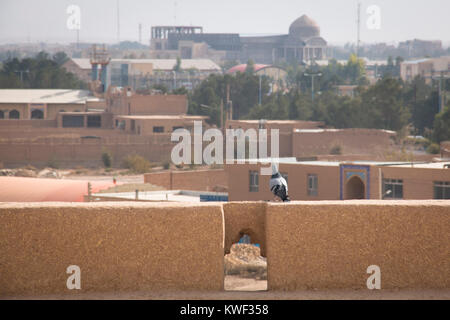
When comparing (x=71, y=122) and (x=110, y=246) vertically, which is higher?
(x=71, y=122)

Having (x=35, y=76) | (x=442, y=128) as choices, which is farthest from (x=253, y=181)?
(x=35, y=76)

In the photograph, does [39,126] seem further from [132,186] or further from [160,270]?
[160,270]

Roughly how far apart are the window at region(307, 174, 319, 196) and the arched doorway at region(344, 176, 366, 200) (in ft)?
4.23

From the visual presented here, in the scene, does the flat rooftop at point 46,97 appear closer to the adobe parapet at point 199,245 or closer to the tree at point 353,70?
the adobe parapet at point 199,245

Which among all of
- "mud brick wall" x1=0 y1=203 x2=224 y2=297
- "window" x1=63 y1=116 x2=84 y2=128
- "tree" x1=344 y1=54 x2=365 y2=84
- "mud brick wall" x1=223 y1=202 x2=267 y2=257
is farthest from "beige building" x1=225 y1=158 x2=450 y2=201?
"tree" x1=344 y1=54 x2=365 y2=84

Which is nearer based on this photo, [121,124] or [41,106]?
[121,124]

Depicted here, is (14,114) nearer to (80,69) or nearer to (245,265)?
(245,265)

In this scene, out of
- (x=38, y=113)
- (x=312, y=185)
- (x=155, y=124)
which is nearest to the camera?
(x=312, y=185)

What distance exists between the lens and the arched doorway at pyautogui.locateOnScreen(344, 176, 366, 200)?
30188mm

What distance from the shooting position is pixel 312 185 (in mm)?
31391

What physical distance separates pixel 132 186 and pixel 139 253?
24.7 m

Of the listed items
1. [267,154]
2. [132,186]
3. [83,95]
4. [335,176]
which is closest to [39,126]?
[83,95]

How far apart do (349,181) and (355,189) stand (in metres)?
0.63

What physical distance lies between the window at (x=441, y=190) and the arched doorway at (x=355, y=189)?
280cm
